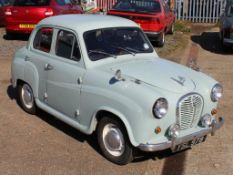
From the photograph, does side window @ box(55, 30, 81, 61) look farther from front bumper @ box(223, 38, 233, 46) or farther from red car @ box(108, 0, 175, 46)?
front bumper @ box(223, 38, 233, 46)

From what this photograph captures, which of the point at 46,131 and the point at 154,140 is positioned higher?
the point at 154,140

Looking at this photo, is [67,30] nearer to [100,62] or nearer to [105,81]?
[100,62]

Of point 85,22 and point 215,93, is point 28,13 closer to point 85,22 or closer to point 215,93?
point 85,22

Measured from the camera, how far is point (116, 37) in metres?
6.42

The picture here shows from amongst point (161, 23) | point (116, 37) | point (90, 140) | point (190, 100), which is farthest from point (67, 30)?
point (161, 23)

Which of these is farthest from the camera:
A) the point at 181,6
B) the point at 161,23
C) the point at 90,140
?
the point at 181,6

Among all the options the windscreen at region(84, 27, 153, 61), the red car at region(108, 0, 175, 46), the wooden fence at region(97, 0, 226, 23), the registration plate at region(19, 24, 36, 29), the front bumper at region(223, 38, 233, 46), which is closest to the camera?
the windscreen at region(84, 27, 153, 61)

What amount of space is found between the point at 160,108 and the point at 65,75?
1717 millimetres

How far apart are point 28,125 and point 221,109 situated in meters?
3.49

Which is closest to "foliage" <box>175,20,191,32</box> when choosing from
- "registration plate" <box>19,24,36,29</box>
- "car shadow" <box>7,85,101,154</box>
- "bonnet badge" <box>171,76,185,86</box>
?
"registration plate" <box>19,24,36,29</box>

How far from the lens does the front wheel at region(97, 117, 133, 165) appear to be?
5.43 m

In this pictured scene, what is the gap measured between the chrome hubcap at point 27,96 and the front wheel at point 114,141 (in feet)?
6.66

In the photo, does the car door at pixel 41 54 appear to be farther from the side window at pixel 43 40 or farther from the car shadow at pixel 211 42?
the car shadow at pixel 211 42

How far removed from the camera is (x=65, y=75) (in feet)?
20.3
